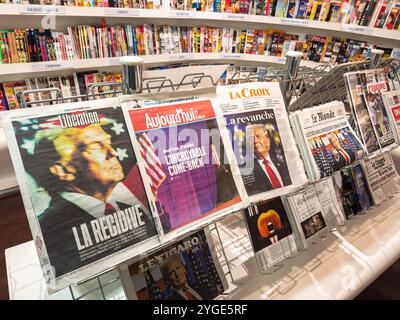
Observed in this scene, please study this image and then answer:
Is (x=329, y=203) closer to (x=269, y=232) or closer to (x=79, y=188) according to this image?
(x=269, y=232)

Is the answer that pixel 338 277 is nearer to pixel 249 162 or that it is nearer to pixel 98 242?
pixel 249 162

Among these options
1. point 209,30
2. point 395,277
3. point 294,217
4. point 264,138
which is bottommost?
point 395,277

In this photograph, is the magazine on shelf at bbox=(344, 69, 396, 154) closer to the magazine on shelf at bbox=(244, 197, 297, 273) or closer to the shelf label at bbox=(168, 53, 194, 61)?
the magazine on shelf at bbox=(244, 197, 297, 273)

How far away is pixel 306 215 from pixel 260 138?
289 mm

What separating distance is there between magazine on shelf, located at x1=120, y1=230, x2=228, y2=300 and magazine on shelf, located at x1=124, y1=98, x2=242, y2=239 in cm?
10

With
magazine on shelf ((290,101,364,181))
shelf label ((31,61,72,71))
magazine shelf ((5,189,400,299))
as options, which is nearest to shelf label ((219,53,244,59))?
shelf label ((31,61,72,71))

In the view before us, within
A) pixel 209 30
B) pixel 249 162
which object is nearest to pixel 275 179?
pixel 249 162

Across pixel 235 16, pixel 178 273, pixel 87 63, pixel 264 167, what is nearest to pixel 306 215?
pixel 264 167

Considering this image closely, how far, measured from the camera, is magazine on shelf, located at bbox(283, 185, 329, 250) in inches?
29.9

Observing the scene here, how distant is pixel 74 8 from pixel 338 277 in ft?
7.76

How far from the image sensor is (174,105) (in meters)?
0.61

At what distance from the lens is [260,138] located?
69 cm

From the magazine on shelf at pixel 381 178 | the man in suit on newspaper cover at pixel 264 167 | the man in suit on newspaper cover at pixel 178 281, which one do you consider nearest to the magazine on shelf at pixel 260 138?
the man in suit on newspaper cover at pixel 264 167

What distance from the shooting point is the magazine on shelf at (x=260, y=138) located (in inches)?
26.1
